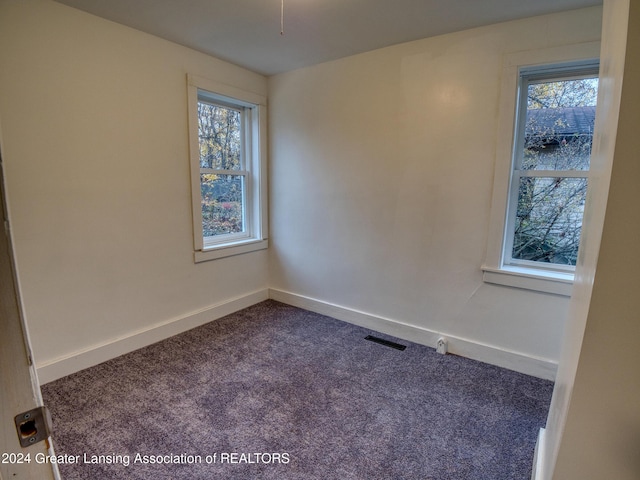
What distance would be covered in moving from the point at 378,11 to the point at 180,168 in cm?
183

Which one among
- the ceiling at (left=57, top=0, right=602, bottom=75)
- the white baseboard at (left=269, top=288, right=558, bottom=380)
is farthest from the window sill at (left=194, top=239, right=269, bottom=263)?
the ceiling at (left=57, top=0, right=602, bottom=75)

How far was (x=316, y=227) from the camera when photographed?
10.7 feet

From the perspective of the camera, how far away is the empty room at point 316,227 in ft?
5.83

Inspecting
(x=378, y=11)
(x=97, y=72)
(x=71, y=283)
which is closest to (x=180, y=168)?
(x=97, y=72)

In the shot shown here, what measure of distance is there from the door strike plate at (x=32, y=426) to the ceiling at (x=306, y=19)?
7.19 feet

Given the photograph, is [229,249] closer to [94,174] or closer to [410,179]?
[94,174]

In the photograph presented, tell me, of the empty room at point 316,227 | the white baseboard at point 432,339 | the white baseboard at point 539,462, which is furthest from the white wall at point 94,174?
the white baseboard at point 539,462

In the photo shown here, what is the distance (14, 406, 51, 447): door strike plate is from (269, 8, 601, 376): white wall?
8.05 ft

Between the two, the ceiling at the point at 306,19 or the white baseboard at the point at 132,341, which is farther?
the white baseboard at the point at 132,341

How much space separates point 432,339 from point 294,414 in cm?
131

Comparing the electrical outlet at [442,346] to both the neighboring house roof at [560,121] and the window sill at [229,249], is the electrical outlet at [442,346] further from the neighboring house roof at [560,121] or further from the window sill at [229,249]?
the window sill at [229,249]

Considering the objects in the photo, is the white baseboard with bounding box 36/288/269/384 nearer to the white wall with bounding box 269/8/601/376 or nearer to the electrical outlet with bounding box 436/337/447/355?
the white wall with bounding box 269/8/601/376

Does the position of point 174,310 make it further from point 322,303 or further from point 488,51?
point 488,51

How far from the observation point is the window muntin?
83.0 inches
